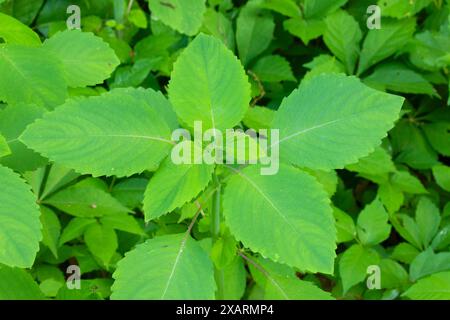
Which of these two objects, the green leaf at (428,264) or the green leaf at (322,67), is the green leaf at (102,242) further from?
the green leaf at (428,264)

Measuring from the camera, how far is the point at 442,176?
2104mm

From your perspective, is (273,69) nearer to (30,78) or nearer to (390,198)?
(390,198)

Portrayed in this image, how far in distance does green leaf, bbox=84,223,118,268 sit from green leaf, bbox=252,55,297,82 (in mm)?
887

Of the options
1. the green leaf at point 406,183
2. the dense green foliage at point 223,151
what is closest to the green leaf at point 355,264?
A: the dense green foliage at point 223,151

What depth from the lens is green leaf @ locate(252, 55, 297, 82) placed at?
2164 mm

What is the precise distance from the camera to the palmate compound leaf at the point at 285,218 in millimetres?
919

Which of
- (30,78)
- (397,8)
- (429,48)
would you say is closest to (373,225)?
(429,48)

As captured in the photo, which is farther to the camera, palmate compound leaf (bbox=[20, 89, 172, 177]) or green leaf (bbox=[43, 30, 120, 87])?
green leaf (bbox=[43, 30, 120, 87])

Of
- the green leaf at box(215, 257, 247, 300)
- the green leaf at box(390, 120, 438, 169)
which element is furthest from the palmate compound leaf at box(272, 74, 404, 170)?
the green leaf at box(390, 120, 438, 169)

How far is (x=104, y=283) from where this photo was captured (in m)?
1.72

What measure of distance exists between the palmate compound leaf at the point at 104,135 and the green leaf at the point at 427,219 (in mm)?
1265

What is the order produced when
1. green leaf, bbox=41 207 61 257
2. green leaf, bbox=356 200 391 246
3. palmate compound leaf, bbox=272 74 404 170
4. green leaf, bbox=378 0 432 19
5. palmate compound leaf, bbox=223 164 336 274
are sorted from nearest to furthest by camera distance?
palmate compound leaf, bbox=223 164 336 274 < palmate compound leaf, bbox=272 74 404 170 < green leaf, bbox=41 207 61 257 < green leaf, bbox=356 200 391 246 < green leaf, bbox=378 0 432 19

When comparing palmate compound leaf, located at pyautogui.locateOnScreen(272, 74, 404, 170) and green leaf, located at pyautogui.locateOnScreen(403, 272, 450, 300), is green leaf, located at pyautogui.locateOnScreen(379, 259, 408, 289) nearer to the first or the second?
green leaf, located at pyautogui.locateOnScreen(403, 272, 450, 300)
